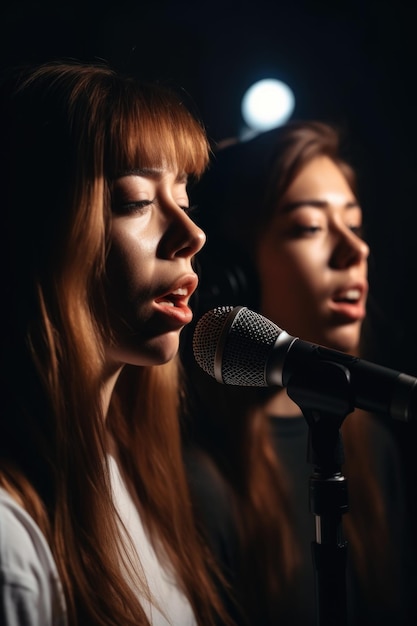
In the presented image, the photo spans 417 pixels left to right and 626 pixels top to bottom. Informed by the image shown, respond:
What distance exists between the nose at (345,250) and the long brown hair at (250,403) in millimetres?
148

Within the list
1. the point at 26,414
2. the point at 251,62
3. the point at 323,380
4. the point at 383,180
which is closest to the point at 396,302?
the point at 383,180

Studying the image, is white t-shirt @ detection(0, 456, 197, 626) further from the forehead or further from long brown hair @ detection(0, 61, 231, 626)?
the forehead

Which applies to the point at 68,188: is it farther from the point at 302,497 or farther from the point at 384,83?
the point at 384,83

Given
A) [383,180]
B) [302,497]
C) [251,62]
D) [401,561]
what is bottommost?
[401,561]

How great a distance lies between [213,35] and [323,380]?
2.65ft

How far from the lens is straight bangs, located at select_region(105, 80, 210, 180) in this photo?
1.01 meters

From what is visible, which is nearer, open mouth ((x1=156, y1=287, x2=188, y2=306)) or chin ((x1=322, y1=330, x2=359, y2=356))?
open mouth ((x1=156, y1=287, x2=188, y2=306))

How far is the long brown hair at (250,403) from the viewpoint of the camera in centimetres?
129

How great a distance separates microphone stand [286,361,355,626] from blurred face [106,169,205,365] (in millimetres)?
264

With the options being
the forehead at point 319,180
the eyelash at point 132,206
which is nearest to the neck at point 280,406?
the forehead at point 319,180

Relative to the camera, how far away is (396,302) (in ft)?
5.30

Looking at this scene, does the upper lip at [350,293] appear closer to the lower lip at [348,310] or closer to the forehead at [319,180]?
the lower lip at [348,310]

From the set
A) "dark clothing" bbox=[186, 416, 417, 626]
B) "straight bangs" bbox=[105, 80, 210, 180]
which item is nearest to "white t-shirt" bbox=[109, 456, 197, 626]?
"dark clothing" bbox=[186, 416, 417, 626]

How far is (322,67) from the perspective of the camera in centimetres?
152
